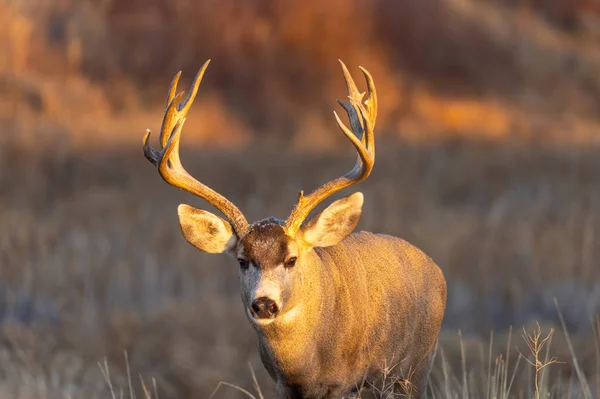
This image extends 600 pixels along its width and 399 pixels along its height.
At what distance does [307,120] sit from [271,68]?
6.66ft

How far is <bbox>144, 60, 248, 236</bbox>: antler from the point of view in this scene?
618 centimetres

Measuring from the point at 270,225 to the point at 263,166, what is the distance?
569 inches

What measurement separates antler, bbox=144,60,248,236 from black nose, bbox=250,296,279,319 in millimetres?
552

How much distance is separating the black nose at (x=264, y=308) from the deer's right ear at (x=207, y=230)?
0.62 metres

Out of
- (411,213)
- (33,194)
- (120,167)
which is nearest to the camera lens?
(411,213)

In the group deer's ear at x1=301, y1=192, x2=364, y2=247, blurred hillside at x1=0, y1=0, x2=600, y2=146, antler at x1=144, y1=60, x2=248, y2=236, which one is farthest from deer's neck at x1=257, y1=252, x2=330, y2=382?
blurred hillside at x1=0, y1=0, x2=600, y2=146

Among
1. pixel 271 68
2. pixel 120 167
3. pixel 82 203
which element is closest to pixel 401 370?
pixel 82 203

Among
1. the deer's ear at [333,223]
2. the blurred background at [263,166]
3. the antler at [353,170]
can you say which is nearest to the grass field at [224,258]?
the blurred background at [263,166]

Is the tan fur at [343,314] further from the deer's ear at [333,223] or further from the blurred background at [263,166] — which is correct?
the blurred background at [263,166]

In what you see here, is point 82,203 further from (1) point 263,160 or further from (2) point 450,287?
(2) point 450,287

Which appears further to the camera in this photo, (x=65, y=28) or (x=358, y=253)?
(x=65, y=28)

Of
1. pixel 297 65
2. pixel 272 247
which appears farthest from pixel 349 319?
pixel 297 65

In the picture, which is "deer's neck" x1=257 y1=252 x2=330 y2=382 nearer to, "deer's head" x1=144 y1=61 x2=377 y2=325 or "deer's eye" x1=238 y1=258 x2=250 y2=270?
"deer's head" x1=144 y1=61 x2=377 y2=325

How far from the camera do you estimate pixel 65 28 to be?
21188 millimetres
